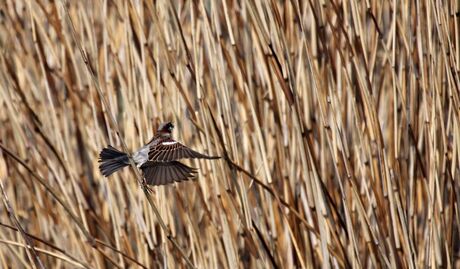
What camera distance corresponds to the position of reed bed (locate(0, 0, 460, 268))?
4.90ft

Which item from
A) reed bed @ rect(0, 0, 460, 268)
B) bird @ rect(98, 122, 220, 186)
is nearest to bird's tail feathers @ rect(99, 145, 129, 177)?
bird @ rect(98, 122, 220, 186)

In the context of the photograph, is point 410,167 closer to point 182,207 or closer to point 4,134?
point 182,207

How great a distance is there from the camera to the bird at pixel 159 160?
53.3 inches

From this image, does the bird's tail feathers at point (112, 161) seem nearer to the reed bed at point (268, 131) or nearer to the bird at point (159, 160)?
the bird at point (159, 160)

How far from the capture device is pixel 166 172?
1425 millimetres

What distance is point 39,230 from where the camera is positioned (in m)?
2.12

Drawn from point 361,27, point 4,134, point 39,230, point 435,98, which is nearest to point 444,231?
point 435,98

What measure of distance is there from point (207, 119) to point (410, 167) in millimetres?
561

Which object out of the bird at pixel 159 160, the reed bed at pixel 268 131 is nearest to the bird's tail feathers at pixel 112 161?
the bird at pixel 159 160

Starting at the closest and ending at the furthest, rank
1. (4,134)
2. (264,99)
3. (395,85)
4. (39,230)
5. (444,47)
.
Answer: (444,47), (395,85), (264,99), (39,230), (4,134)

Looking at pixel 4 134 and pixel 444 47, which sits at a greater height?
pixel 4 134

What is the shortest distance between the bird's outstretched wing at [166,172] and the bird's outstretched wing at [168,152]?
0.04 meters

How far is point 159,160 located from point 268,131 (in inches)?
23.3

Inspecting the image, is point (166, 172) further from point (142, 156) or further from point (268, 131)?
point (268, 131)
